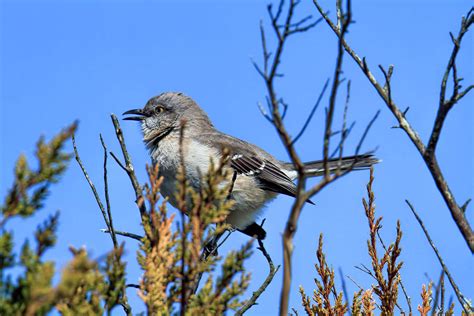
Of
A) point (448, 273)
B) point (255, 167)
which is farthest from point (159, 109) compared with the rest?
point (448, 273)

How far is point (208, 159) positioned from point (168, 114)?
57.3 inches

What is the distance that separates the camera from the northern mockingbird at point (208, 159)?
5.70 metres

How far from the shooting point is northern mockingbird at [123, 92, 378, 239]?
570 cm

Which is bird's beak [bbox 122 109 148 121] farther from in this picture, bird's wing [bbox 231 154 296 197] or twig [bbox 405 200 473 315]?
twig [bbox 405 200 473 315]

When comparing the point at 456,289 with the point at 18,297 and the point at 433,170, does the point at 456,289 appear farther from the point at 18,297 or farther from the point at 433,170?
the point at 18,297

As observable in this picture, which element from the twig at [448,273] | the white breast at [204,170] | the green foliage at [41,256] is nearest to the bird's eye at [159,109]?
the white breast at [204,170]

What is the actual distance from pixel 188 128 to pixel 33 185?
461 centimetres

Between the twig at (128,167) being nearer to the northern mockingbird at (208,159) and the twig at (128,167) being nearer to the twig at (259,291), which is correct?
the twig at (259,291)

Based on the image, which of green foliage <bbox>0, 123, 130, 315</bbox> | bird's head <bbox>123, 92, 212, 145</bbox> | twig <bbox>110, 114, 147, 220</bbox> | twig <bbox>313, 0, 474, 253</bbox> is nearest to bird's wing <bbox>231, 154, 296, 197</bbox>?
bird's head <bbox>123, 92, 212, 145</bbox>

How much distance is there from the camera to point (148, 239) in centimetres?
227

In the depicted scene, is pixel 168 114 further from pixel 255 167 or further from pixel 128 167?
pixel 128 167

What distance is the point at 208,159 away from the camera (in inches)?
226

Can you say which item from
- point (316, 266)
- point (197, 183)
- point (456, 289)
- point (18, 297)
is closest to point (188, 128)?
point (197, 183)

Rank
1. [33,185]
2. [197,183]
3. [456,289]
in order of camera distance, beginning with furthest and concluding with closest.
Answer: [197,183] < [456,289] < [33,185]
